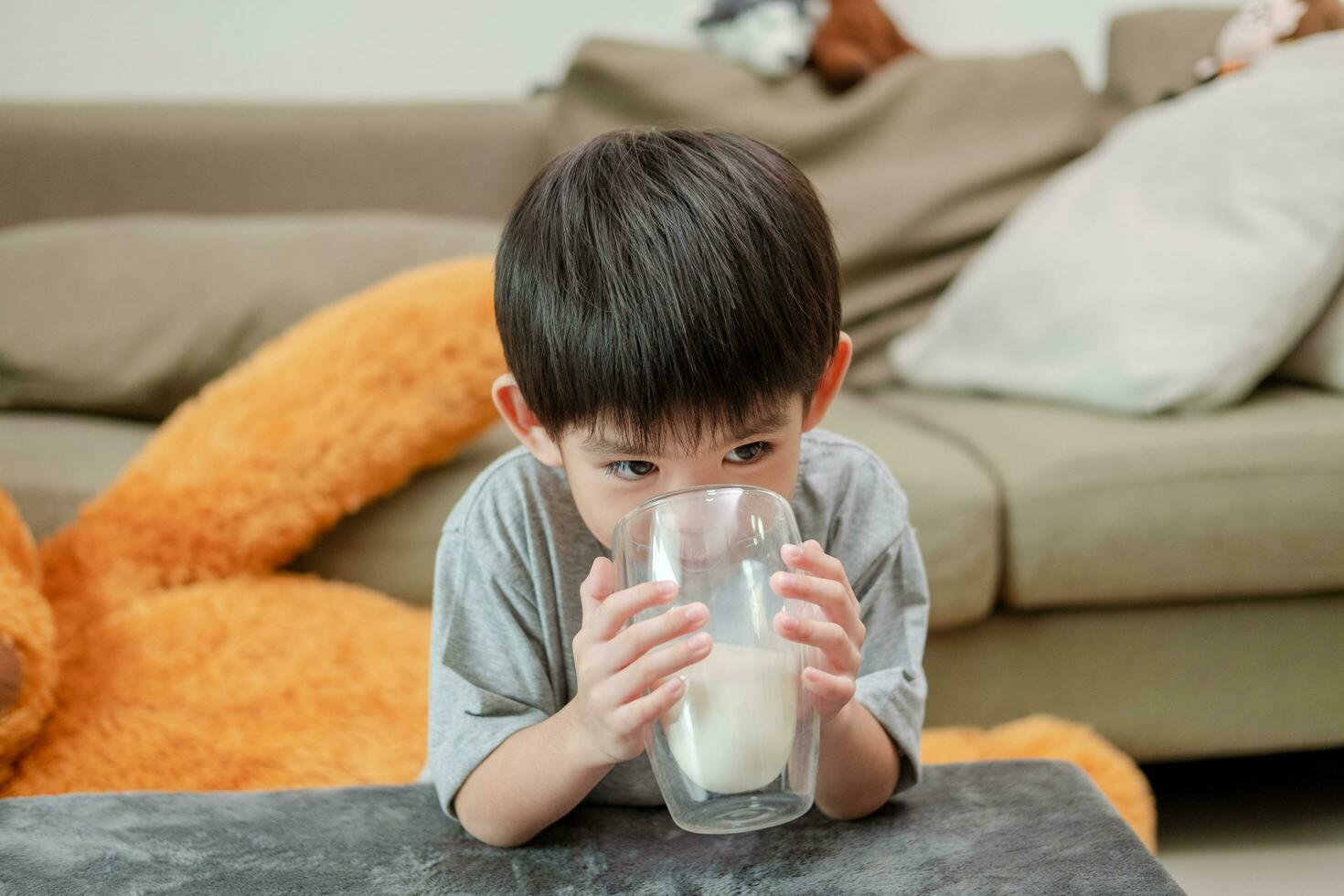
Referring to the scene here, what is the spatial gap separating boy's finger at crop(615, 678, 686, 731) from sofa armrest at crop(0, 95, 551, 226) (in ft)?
5.20

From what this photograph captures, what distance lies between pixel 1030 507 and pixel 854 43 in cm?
111

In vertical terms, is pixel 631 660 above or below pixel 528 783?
above

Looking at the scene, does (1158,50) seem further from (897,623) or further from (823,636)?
(823,636)

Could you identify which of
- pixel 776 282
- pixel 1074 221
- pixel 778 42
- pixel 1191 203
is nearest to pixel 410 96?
pixel 778 42

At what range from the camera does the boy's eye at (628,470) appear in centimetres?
71

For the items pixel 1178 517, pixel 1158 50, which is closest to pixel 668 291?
pixel 1178 517

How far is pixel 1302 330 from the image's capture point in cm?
150

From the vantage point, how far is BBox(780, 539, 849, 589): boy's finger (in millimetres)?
585

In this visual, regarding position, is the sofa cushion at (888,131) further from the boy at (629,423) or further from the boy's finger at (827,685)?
the boy's finger at (827,685)

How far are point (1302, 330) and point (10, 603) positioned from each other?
1456 mm

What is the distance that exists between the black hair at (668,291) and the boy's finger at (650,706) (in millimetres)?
168

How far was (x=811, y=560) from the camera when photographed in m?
0.59

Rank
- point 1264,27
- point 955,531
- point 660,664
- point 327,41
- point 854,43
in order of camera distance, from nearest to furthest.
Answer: point 660,664, point 955,531, point 1264,27, point 854,43, point 327,41

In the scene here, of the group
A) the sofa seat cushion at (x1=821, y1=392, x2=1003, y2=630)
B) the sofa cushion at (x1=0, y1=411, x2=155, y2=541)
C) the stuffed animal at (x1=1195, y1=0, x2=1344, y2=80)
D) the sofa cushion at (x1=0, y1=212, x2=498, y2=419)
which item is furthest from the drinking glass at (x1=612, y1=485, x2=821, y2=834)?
the stuffed animal at (x1=1195, y1=0, x2=1344, y2=80)
